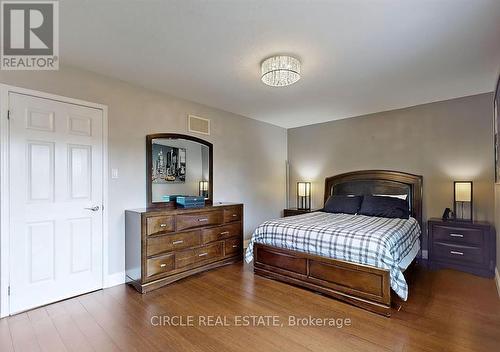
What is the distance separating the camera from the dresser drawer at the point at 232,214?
12.6 ft

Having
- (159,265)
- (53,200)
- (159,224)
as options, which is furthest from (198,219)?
(53,200)

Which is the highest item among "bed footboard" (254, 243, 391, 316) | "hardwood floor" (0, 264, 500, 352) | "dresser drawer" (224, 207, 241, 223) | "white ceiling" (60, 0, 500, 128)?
"white ceiling" (60, 0, 500, 128)

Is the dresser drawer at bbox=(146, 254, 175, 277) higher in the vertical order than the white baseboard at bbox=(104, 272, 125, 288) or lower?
higher

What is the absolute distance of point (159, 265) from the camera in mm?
2992

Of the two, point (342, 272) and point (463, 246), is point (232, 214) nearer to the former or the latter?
point (342, 272)

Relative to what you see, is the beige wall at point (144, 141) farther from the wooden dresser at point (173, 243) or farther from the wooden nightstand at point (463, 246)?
the wooden nightstand at point (463, 246)

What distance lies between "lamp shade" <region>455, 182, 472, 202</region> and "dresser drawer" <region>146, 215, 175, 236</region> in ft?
12.8

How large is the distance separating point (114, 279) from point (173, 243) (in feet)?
2.65

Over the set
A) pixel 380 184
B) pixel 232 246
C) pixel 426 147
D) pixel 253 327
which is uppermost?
pixel 426 147

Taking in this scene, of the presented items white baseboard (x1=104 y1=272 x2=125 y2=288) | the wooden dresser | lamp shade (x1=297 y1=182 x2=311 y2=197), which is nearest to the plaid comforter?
the wooden dresser

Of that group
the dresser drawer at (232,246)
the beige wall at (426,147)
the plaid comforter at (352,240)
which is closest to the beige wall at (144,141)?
the dresser drawer at (232,246)

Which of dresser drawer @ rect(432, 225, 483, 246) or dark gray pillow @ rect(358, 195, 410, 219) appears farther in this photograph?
dark gray pillow @ rect(358, 195, 410, 219)

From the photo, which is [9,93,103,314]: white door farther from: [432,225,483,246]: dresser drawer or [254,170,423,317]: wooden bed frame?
[432,225,483,246]: dresser drawer

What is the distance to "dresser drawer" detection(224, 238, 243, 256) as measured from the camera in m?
3.80
